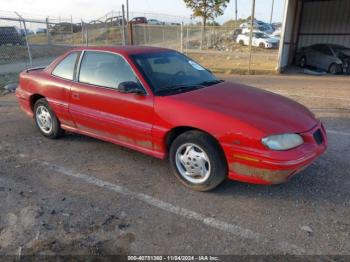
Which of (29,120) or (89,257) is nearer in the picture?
(89,257)

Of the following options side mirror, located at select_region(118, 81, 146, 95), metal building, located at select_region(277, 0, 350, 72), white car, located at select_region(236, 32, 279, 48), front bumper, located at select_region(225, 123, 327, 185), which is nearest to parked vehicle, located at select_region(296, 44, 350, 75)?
metal building, located at select_region(277, 0, 350, 72)

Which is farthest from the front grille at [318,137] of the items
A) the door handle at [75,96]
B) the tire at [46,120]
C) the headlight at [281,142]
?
the tire at [46,120]

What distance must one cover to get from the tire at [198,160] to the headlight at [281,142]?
1.67 feet

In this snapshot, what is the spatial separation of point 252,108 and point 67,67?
2856mm

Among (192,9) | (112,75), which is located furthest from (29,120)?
(192,9)

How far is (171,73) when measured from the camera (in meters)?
4.34

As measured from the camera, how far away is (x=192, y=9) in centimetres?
2998

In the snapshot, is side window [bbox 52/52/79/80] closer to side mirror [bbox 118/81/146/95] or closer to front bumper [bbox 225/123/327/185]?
side mirror [bbox 118/81/146/95]

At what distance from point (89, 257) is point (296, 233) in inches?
71.7

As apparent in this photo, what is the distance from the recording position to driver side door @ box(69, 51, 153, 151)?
13.1ft

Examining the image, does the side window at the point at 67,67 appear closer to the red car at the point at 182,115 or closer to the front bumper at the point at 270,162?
the red car at the point at 182,115

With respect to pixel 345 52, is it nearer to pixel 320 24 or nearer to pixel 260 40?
pixel 320 24

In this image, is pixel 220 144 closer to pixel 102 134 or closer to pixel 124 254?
pixel 124 254

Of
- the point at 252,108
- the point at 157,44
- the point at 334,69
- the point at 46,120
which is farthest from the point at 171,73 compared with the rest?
the point at 157,44
